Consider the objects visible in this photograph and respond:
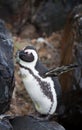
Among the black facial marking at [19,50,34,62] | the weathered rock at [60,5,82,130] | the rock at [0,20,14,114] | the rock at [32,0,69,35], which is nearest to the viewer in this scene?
the rock at [0,20,14,114]

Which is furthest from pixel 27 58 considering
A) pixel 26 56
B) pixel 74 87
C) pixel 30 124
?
pixel 74 87

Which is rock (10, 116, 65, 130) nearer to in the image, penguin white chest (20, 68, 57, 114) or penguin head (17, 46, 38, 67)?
penguin white chest (20, 68, 57, 114)

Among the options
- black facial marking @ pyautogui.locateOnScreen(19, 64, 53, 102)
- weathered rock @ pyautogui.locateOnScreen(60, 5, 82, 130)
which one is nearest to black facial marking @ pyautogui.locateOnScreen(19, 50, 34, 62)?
black facial marking @ pyautogui.locateOnScreen(19, 64, 53, 102)

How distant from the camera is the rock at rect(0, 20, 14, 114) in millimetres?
3561

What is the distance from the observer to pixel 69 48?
15.7 ft

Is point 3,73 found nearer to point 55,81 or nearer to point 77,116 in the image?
point 55,81

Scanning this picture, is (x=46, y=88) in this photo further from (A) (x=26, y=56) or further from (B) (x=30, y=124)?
(B) (x=30, y=124)

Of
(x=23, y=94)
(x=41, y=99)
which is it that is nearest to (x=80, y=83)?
(x=41, y=99)

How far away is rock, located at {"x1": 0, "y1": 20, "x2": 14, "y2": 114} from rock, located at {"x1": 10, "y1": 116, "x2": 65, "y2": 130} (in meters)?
0.17

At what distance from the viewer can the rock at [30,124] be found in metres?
3.46

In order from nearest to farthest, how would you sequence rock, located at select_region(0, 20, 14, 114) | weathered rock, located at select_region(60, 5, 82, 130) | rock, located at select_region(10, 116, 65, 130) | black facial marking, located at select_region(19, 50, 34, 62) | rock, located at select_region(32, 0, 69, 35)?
rock, located at select_region(10, 116, 65, 130), rock, located at select_region(0, 20, 14, 114), black facial marking, located at select_region(19, 50, 34, 62), weathered rock, located at select_region(60, 5, 82, 130), rock, located at select_region(32, 0, 69, 35)

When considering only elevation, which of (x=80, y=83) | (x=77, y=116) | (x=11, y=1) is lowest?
(x=77, y=116)

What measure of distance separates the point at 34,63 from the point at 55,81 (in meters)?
0.24

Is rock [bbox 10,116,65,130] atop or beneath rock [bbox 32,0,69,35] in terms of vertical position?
beneath
